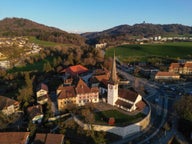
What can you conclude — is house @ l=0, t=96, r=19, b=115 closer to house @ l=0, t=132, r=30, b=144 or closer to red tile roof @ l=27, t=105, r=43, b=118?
red tile roof @ l=27, t=105, r=43, b=118

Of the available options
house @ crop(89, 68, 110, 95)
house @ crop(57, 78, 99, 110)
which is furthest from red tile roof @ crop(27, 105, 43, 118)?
house @ crop(89, 68, 110, 95)

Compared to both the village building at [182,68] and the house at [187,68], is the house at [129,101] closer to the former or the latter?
the village building at [182,68]

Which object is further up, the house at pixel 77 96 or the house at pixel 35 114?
the house at pixel 77 96

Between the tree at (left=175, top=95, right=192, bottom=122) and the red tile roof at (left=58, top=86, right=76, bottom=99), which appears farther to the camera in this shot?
the red tile roof at (left=58, top=86, right=76, bottom=99)

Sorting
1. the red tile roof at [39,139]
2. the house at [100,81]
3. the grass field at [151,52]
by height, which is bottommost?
the red tile roof at [39,139]

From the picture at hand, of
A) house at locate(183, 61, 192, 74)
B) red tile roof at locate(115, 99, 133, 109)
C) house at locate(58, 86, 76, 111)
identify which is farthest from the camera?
house at locate(183, 61, 192, 74)

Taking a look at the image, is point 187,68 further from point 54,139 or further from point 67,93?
point 54,139

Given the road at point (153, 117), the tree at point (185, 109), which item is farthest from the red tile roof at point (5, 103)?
the tree at point (185, 109)
